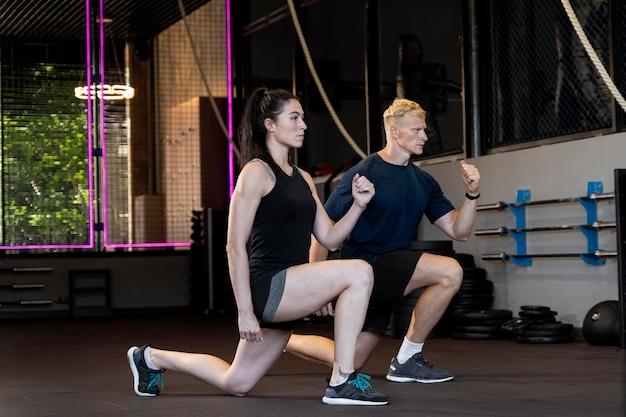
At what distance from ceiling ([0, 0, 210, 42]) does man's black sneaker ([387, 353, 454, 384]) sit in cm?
777

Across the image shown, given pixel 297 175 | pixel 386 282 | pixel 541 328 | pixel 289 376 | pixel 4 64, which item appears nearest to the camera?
pixel 297 175

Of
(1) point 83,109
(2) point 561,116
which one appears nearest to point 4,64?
(1) point 83,109

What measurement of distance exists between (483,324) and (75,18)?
6.51 metres

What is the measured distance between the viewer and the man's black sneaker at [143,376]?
3.93 m

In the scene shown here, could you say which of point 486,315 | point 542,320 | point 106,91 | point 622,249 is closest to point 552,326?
point 542,320

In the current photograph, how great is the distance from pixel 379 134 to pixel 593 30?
9.32ft

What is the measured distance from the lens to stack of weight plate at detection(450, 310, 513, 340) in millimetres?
6723

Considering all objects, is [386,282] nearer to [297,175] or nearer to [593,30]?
[297,175]

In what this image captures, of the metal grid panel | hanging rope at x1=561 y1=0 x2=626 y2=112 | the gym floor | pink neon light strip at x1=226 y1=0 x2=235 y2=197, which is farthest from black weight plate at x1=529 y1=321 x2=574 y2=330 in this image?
pink neon light strip at x1=226 y1=0 x2=235 y2=197

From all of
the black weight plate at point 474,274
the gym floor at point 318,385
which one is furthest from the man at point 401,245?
the black weight plate at point 474,274

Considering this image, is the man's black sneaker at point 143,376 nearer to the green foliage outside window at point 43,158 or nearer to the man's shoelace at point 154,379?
the man's shoelace at point 154,379

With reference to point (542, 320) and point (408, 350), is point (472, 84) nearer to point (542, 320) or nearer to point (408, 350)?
point (542, 320)

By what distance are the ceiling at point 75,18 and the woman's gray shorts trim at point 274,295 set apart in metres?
8.05

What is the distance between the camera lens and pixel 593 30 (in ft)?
22.5
